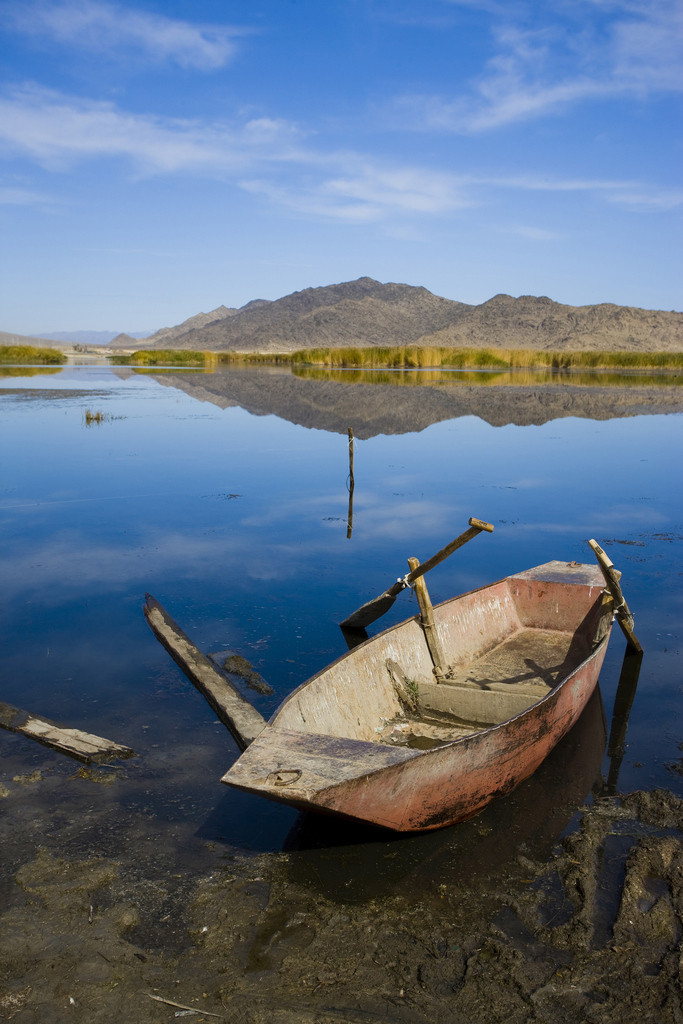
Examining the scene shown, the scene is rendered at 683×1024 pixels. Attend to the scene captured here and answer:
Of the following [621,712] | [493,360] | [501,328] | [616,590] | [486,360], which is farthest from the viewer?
[501,328]

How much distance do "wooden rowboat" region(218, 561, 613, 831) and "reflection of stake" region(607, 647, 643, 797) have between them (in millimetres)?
428

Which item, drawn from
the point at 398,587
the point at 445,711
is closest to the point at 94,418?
the point at 398,587

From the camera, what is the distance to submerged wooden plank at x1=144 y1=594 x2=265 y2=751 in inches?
238

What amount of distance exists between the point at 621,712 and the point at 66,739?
5.21 metres

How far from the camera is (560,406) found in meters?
36.2

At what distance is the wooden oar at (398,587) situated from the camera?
7527 mm

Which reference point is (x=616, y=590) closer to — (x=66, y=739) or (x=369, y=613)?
(x=369, y=613)

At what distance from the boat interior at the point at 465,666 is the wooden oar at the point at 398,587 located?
1.48 ft

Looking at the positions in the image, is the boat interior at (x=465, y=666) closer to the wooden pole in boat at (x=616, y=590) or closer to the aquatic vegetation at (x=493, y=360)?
the wooden pole in boat at (x=616, y=590)

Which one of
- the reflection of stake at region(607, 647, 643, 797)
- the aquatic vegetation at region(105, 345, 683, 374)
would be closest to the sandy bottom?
the reflection of stake at region(607, 647, 643, 797)

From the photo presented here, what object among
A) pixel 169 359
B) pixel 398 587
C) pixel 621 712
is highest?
pixel 169 359

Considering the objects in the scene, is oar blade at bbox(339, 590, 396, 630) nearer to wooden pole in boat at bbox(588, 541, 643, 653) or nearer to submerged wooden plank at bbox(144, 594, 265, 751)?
submerged wooden plank at bbox(144, 594, 265, 751)

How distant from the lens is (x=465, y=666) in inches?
303

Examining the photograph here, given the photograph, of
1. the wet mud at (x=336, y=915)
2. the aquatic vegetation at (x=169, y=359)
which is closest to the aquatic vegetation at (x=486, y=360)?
the aquatic vegetation at (x=169, y=359)
